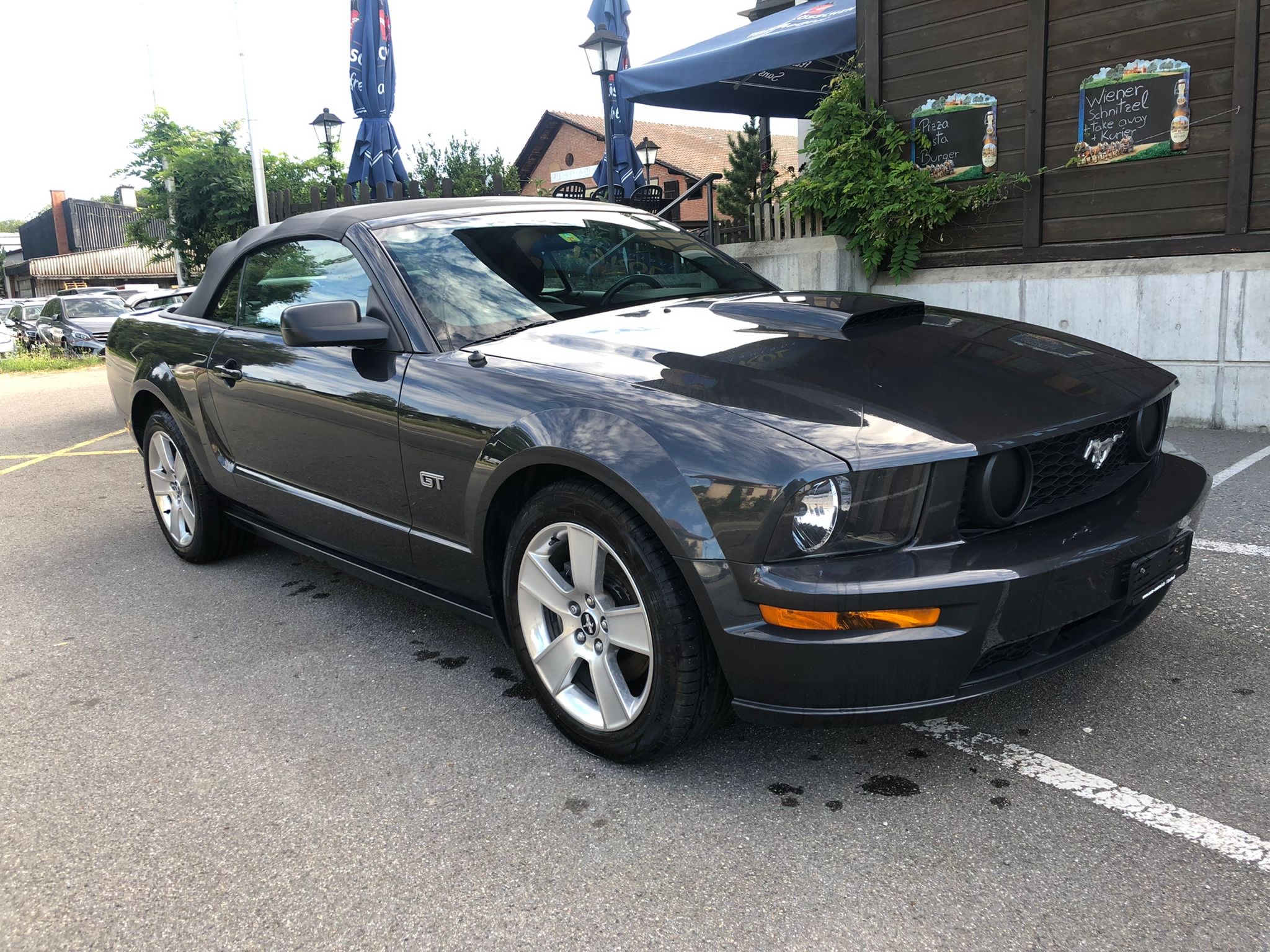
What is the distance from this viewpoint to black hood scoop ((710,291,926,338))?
2965 millimetres

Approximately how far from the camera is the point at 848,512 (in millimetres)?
2156

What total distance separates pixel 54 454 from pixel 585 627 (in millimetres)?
7093

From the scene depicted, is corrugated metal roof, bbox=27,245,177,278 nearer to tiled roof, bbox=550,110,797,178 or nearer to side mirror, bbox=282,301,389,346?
tiled roof, bbox=550,110,797,178

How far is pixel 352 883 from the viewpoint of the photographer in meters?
2.21

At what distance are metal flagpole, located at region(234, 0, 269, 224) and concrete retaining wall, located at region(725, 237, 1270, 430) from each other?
1040cm

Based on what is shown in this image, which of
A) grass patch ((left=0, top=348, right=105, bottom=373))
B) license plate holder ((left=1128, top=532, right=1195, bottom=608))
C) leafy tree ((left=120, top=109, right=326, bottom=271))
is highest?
leafy tree ((left=120, top=109, right=326, bottom=271))

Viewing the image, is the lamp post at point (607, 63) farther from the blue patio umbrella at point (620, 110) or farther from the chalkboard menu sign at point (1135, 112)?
the chalkboard menu sign at point (1135, 112)

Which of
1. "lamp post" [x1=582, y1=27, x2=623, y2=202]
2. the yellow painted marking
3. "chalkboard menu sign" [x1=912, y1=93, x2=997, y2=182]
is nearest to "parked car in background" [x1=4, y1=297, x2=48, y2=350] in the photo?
the yellow painted marking

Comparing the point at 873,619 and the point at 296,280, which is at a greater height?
the point at 296,280

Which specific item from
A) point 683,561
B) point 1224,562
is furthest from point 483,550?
point 1224,562

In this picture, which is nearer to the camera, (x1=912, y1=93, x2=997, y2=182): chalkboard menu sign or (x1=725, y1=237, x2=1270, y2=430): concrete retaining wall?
(x1=725, y1=237, x2=1270, y2=430): concrete retaining wall

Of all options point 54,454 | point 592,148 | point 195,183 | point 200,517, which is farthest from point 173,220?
point 592,148

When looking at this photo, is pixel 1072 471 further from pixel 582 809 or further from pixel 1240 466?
pixel 1240 466

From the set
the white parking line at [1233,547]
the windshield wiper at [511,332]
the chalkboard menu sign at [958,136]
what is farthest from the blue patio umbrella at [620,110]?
the windshield wiper at [511,332]
